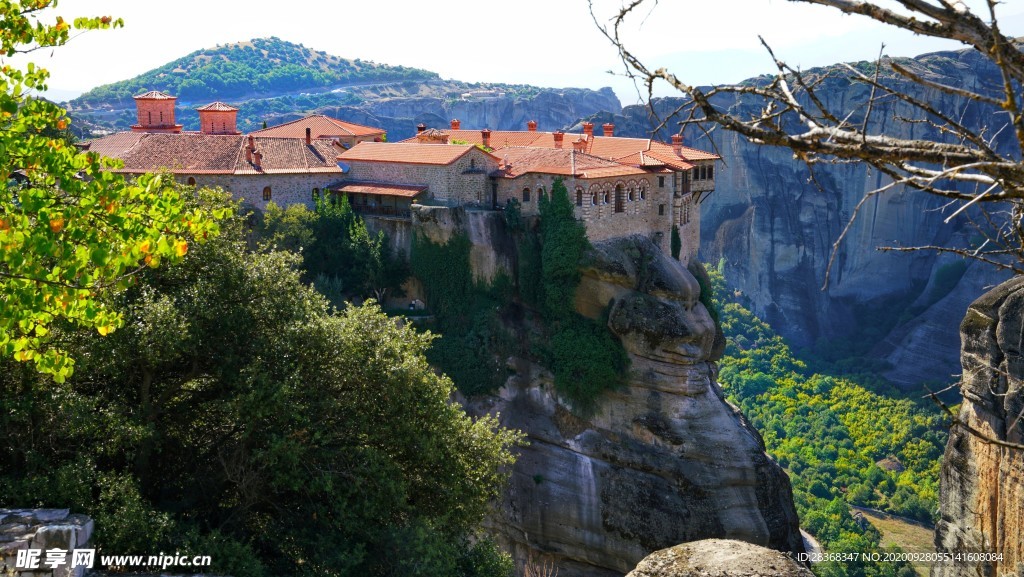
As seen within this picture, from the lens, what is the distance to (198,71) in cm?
14512

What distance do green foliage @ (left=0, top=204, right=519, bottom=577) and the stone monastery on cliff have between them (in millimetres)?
13974

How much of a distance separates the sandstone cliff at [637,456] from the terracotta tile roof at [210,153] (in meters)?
6.52

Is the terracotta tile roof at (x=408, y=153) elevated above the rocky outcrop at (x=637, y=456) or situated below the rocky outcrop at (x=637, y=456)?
above

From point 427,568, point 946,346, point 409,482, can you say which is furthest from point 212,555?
point 946,346

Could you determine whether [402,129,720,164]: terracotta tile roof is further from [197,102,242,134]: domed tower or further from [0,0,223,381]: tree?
[0,0,223,381]: tree

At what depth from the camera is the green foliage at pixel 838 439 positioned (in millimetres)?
40375

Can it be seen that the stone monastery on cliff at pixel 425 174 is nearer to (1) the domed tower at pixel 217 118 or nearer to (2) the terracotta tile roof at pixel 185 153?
(2) the terracotta tile roof at pixel 185 153

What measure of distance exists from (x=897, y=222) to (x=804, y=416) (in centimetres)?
2655

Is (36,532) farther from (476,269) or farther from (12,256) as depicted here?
(476,269)

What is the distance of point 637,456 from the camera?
30.6 metres

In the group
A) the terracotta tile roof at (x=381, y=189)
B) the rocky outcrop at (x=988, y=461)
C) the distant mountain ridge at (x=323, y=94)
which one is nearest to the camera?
the rocky outcrop at (x=988, y=461)

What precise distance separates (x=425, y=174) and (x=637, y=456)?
1145cm

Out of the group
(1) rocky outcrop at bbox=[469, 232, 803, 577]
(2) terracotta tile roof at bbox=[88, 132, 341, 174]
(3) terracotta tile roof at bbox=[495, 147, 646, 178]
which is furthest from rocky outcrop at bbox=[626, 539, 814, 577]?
(2) terracotta tile roof at bbox=[88, 132, 341, 174]

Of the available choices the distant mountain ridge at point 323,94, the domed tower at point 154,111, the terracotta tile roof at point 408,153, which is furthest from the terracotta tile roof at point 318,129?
the distant mountain ridge at point 323,94
